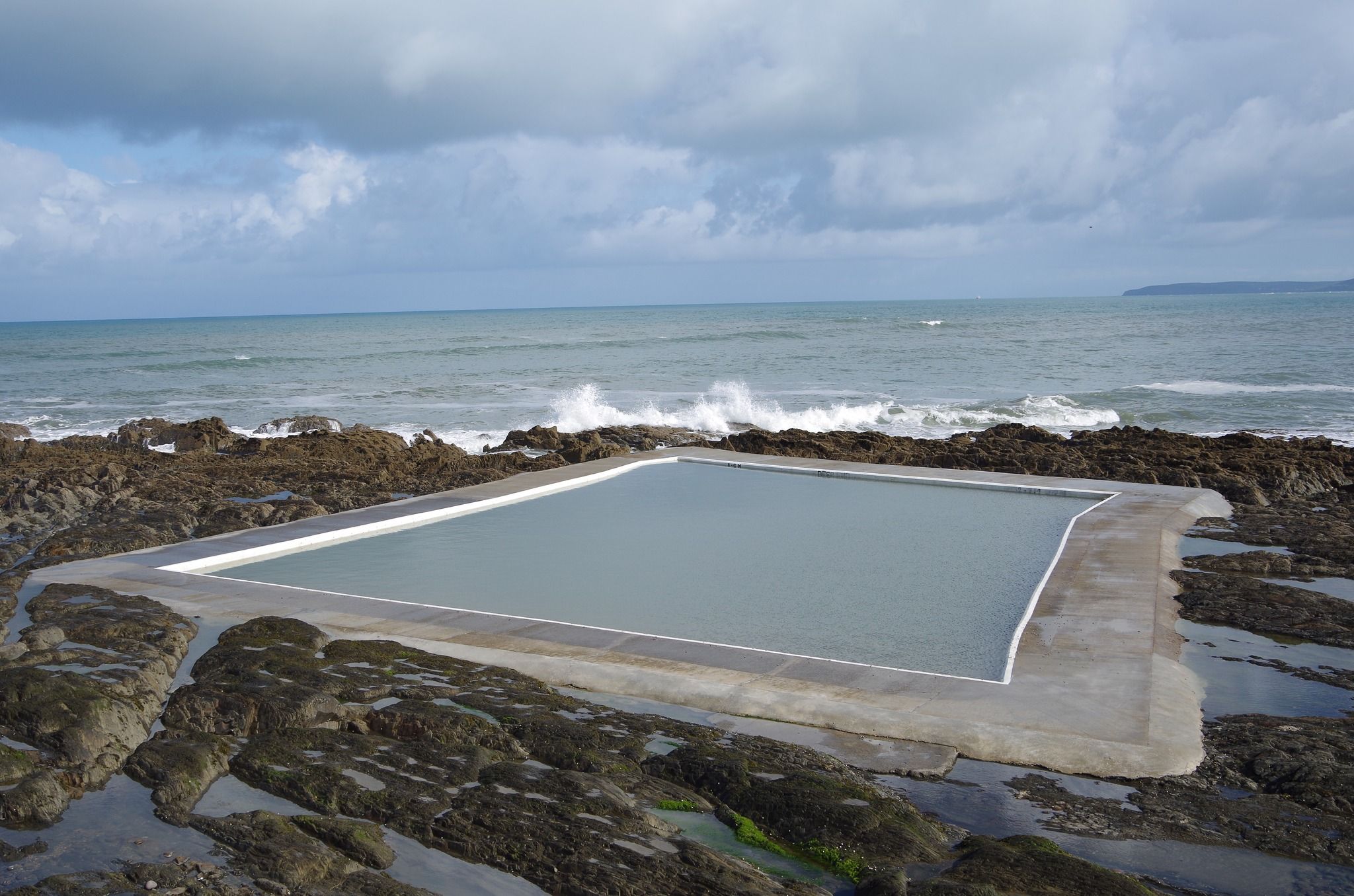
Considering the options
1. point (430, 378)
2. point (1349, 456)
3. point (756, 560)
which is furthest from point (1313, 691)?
point (430, 378)

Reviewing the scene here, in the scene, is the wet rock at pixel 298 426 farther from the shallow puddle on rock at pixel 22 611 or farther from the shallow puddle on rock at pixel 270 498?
the shallow puddle on rock at pixel 22 611

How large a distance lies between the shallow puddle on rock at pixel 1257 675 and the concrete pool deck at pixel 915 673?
142 mm

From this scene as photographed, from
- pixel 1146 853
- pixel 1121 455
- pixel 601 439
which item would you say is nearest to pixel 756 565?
pixel 1146 853

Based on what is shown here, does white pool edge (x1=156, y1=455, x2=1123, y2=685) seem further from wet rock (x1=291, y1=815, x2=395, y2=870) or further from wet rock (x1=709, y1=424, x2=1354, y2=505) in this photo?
wet rock (x1=291, y1=815, x2=395, y2=870)

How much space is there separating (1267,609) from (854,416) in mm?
16843

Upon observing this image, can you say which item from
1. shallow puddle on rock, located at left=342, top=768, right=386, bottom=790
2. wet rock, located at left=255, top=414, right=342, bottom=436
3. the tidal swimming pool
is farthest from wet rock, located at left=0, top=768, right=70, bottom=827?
wet rock, located at left=255, top=414, right=342, bottom=436

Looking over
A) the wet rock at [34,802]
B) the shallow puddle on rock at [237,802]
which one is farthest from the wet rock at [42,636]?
the shallow puddle on rock at [237,802]

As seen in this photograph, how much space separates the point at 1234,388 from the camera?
1142 inches

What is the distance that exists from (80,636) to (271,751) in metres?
2.23

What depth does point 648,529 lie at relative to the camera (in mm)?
9602

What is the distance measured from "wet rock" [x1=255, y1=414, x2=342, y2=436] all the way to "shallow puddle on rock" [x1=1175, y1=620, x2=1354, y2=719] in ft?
58.6

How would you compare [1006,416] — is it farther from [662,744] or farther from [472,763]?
[472,763]

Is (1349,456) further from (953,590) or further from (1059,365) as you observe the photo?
(1059,365)

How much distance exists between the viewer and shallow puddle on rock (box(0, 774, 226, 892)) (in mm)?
3619
